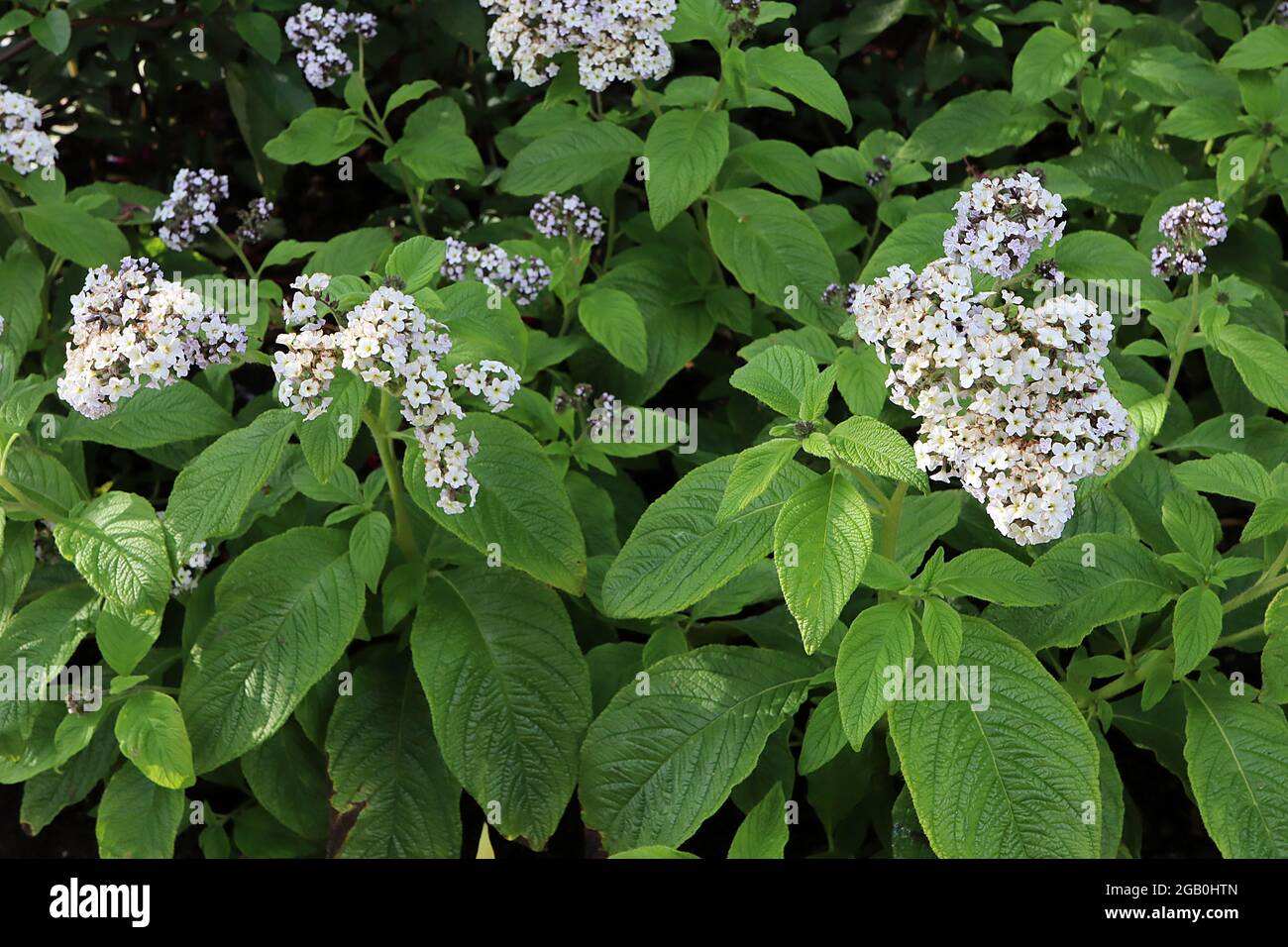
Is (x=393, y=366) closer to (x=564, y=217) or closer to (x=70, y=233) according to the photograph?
(x=564, y=217)

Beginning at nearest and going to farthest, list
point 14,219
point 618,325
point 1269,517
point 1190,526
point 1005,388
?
point 1005,388 < point 1269,517 < point 1190,526 < point 618,325 < point 14,219

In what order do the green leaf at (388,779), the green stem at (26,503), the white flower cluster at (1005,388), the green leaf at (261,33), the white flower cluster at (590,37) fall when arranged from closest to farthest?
the white flower cluster at (1005,388)
the green stem at (26,503)
the green leaf at (388,779)
the white flower cluster at (590,37)
the green leaf at (261,33)

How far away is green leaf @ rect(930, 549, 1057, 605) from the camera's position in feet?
7.52

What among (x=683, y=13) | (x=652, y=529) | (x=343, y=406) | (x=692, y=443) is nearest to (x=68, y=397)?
(x=343, y=406)

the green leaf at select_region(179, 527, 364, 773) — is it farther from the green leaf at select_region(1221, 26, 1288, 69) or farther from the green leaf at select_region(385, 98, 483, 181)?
the green leaf at select_region(1221, 26, 1288, 69)

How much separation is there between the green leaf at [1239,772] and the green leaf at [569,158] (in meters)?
2.12

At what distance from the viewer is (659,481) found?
3963 mm

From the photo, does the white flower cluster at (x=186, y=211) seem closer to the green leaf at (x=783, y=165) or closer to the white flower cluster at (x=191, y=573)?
the white flower cluster at (x=191, y=573)

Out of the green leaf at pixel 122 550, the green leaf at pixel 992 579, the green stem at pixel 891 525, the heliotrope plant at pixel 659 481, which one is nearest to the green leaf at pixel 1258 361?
the heliotrope plant at pixel 659 481

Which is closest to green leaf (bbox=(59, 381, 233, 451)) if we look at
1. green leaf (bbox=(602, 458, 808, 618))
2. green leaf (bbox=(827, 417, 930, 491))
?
green leaf (bbox=(602, 458, 808, 618))

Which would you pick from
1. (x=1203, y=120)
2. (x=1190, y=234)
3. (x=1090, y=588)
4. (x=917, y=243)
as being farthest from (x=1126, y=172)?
(x=1090, y=588)

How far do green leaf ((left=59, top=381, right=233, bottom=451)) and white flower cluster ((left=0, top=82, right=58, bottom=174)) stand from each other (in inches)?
33.1

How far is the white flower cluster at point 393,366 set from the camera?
86.3 inches

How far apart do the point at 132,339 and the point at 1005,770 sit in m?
1.81
